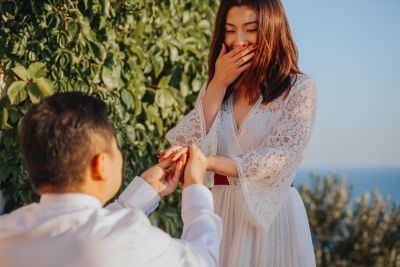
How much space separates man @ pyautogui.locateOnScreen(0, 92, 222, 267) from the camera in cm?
130

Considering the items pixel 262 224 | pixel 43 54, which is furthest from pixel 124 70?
→ pixel 262 224

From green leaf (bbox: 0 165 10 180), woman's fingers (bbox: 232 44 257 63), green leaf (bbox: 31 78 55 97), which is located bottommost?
green leaf (bbox: 0 165 10 180)

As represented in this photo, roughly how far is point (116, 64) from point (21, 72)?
2.04 feet

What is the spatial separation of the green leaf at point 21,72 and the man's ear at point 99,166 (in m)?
1.86

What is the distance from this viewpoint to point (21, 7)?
10.4ft

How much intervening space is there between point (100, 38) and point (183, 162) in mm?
1821

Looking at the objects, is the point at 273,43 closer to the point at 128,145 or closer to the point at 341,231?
the point at 128,145

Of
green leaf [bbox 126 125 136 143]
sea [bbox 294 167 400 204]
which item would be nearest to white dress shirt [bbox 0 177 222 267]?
green leaf [bbox 126 125 136 143]

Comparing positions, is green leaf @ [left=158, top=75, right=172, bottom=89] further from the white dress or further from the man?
the man

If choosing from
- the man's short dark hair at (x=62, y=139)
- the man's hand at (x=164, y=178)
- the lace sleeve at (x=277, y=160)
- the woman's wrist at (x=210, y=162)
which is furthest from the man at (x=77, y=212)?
the lace sleeve at (x=277, y=160)

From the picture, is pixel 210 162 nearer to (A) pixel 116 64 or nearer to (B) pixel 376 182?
(A) pixel 116 64

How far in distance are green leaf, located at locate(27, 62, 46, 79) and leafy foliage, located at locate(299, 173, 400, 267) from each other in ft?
8.74

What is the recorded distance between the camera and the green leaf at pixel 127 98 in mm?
3619

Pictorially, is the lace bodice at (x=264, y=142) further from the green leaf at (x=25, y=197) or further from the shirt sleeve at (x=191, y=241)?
the green leaf at (x=25, y=197)
